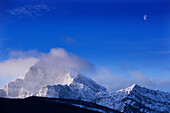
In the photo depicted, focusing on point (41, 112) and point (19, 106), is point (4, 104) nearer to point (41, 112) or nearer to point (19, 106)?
point (19, 106)

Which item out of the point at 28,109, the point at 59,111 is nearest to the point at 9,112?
the point at 28,109

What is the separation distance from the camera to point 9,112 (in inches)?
6048

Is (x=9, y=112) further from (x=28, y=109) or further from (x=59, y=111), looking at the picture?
(x=59, y=111)

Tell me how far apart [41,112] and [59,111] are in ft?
72.9

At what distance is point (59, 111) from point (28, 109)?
27.7 meters

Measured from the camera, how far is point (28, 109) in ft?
568

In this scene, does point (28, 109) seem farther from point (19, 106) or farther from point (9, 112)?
point (9, 112)

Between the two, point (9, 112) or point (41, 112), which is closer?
point (9, 112)

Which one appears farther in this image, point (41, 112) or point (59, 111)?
point (59, 111)

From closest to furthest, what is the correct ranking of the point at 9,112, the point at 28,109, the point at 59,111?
1. the point at 9,112
2. the point at 28,109
3. the point at 59,111

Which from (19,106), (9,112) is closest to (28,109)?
(19,106)

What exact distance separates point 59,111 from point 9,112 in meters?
47.4

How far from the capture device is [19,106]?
176 m

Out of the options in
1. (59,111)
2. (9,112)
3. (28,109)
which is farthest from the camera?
(59,111)
